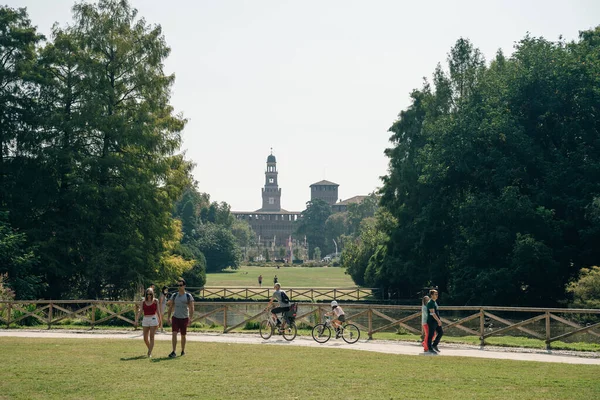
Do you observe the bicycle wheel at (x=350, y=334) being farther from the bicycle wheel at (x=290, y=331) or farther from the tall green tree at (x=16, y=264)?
the tall green tree at (x=16, y=264)

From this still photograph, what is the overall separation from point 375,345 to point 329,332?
1.49 meters

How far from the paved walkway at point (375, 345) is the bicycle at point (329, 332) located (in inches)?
7.6

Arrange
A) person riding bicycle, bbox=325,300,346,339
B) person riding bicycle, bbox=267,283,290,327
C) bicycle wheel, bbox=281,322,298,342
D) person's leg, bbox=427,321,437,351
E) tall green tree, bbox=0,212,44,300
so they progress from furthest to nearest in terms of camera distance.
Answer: tall green tree, bbox=0,212,44,300, bicycle wheel, bbox=281,322,298,342, person riding bicycle, bbox=267,283,290,327, person riding bicycle, bbox=325,300,346,339, person's leg, bbox=427,321,437,351

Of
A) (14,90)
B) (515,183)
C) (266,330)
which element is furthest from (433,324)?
(14,90)

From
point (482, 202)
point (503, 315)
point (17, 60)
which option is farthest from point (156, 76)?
point (503, 315)

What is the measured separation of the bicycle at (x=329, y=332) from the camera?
2067 centimetres

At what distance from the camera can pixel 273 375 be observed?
13.5 m

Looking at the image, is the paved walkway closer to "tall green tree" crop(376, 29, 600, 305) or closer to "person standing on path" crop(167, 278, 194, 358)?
"person standing on path" crop(167, 278, 194, 358)

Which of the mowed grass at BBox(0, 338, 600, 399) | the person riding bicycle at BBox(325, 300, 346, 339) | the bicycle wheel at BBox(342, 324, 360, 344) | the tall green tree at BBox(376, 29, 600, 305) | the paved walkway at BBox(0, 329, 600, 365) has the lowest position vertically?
the paved walkway at BBox(0, 329, 600, 365)

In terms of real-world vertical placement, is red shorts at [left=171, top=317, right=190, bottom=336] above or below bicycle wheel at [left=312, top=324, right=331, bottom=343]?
above

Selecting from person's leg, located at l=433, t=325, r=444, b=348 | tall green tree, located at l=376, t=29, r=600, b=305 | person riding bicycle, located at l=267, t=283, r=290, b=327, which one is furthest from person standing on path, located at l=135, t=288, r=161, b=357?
tall green tree, located at l=376, t=29, r=600, b=305

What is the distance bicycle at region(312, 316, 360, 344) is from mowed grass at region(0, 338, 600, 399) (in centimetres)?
272

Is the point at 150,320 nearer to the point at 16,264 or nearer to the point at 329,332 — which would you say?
the point at 329,332

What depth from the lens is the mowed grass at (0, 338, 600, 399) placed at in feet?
38.0
